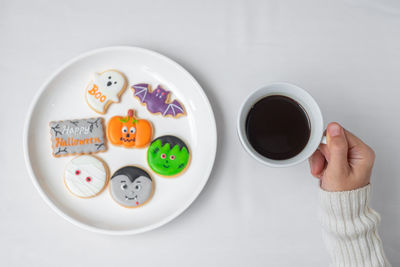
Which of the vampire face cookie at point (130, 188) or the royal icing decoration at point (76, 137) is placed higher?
the royal icing decoration at point (76, 137)

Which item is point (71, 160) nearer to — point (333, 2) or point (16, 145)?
point (16, 145)

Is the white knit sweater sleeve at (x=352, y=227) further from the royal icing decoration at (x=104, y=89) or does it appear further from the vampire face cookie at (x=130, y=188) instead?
the royal icing decoration at (x=104, y=89)

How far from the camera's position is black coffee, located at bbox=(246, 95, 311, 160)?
59 centimetres

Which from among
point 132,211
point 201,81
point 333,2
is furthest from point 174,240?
point 333,2

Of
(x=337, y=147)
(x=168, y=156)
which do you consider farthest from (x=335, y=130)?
(x=168, y=156)

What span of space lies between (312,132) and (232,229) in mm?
264

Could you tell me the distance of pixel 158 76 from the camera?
0.67m

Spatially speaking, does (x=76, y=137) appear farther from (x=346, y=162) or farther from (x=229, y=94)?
(x=346, y=162)

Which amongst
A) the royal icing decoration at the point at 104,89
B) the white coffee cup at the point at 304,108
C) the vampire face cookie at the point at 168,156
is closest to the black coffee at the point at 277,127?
the white coffee cup at the point at 304,108

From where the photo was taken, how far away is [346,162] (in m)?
0.55

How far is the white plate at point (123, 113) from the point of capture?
0.64 m

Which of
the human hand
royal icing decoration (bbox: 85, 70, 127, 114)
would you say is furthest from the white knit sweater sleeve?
royal icing decoration (bbox: 85, 70, 127, 114)

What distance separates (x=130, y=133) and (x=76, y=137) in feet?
0.37

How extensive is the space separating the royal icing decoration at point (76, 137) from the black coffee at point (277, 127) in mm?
310
